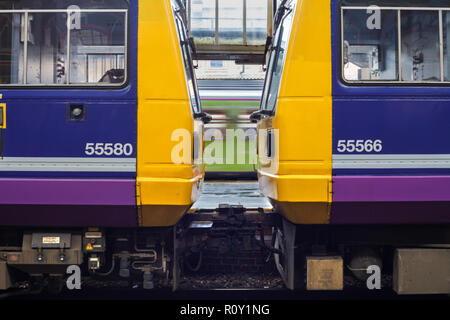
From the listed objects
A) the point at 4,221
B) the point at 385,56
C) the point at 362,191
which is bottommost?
the point at 4,221

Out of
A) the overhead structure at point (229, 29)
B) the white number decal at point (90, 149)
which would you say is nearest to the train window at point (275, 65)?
the white number decal at point (90, 149)

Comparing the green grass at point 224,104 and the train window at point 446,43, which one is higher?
the green grass at point 224,104

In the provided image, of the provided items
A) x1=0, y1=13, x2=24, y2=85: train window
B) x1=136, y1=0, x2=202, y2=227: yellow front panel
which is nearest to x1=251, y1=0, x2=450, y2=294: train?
x1=136, y1=0, x2=202, y2=227: yellow front panel

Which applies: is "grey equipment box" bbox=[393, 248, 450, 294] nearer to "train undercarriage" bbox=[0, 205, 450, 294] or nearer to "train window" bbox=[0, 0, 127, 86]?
"train undercarriage" bbox=[0, 205, 450, 294]

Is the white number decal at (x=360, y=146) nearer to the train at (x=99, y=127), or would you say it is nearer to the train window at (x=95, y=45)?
the train at (x=99, y=127)

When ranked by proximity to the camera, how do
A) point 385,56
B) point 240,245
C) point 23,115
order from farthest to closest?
point 240,245 → point 385,56 → point 23,115

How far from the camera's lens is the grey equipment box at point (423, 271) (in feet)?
11.8

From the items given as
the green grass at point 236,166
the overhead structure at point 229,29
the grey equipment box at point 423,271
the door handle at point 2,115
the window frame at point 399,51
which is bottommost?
the grey equipment box at point 423,271

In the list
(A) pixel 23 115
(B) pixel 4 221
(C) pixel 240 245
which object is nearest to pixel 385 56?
(C) pixel 240 245

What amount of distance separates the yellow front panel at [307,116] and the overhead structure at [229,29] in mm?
2989

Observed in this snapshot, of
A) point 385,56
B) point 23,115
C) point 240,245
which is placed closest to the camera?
point 23,115

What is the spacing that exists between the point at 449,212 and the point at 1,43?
173 inches

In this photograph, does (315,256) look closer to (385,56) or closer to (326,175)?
(326,175)

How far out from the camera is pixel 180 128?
11.0 ft
